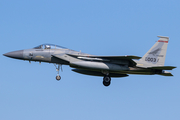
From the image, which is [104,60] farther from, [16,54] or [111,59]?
[16,54]

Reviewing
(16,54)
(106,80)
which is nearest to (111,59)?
(106,80)

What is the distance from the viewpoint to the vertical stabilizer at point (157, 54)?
20.1 meters

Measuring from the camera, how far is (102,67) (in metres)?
18.8

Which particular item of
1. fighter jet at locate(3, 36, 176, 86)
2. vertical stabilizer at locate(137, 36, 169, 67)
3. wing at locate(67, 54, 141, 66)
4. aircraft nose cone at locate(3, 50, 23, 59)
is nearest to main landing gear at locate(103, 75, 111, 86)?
fighter jet at locate(3, 36, 176, 86)

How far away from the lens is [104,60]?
19.1m

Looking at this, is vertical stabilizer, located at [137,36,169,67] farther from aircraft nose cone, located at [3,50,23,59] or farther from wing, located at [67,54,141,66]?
aircraft nose cone, located at [3,50,23,59]

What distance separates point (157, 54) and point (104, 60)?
4035 millimetres

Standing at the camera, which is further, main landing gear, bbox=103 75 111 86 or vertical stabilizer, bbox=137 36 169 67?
vertical stabilizer, bbox=137 36 169 67

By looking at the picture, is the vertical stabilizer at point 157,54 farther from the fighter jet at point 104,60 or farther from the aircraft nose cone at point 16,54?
the aircraft nose cone at point 16,54

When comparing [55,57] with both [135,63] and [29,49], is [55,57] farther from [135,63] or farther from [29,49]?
[135,63]

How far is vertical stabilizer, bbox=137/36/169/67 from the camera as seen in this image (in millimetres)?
20094

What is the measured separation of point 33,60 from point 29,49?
2.74 feet

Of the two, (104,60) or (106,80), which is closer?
(104,60)

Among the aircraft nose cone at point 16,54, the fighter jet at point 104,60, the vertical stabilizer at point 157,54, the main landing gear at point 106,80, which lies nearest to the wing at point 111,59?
the fighter jet at point 104,60
